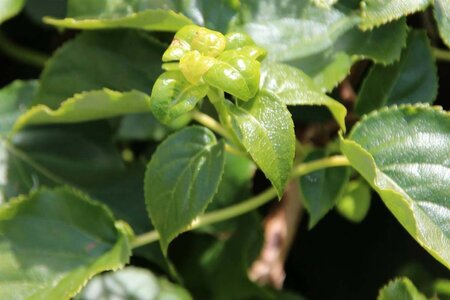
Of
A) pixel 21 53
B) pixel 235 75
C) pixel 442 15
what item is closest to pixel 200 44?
pixel 235 75

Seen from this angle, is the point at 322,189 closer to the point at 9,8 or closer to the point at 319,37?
the point at 319,37

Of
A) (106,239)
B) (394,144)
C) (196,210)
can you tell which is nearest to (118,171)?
(106,239)

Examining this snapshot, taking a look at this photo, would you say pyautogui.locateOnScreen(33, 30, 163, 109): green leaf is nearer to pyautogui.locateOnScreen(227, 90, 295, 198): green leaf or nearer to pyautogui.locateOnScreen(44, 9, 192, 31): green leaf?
pyautogui.locateOnScreen(44, 9, 192, 31): green leaf

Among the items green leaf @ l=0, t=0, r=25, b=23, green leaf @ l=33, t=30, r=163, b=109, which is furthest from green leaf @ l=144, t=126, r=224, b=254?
green leaf @ l=0, t=0, r=25, b=23

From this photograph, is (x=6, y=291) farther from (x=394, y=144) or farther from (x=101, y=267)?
(x=394, y=144)

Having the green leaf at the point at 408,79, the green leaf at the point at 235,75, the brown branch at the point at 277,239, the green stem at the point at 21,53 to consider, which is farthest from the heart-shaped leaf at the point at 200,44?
the green stem at the point at 21,53

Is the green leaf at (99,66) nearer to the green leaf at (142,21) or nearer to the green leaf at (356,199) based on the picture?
the green leaf at (142,21)
